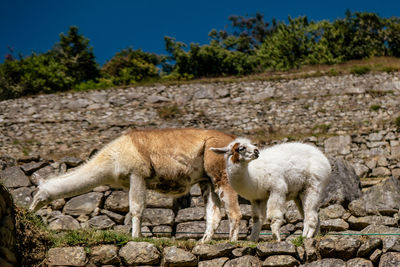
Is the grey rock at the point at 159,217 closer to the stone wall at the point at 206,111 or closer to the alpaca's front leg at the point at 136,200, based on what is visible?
the alpaca's front leg at the point at 136,200

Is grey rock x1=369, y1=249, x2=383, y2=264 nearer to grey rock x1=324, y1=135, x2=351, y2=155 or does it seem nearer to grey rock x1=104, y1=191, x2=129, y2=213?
grey rock x1=104, y1=191, x2=129, y2=213

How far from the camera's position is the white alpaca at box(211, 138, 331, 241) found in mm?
8008

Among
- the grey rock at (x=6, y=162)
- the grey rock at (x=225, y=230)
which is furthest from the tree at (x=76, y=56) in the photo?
the grey rock at (x=225, y=230)

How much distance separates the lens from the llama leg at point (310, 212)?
26.6 ft

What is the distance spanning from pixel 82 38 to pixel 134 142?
25.5m

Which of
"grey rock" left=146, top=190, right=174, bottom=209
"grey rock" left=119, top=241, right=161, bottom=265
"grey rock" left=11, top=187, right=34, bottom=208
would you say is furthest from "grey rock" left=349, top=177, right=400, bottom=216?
"grey rock" left=11, top=187, right=34, bottom=208

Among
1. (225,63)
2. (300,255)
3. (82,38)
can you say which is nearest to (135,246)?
(300,255)

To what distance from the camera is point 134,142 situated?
31.4 ft

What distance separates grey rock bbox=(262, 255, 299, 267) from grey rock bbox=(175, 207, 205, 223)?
5442mm

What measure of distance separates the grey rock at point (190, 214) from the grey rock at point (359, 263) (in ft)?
19.4

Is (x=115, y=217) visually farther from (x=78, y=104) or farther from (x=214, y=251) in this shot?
(x=78, y=104)

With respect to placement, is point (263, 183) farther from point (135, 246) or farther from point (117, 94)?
point (117, 94)

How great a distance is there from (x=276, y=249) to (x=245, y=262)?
1.51ft

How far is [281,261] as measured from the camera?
7.07 meters
